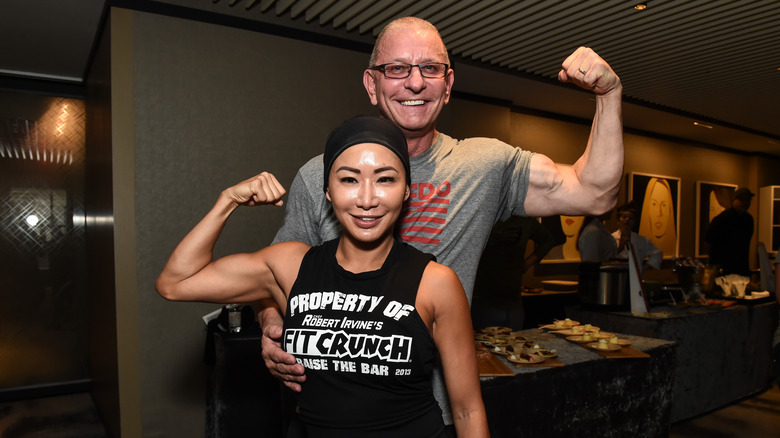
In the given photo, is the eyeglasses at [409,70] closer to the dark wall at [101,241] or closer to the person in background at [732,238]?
the dark wall at [101,241]

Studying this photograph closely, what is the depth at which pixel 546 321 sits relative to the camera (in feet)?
19.5

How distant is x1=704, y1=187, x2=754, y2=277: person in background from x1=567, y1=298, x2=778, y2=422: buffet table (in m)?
1.63

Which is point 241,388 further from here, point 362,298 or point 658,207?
point 658,207

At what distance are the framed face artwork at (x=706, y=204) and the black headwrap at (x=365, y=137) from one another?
9.61 m

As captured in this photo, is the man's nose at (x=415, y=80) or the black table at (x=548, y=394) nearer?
the man's nose at (x=415, y=80)

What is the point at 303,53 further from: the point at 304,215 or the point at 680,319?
the point at 680,319

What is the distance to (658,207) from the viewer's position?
8.52 metres

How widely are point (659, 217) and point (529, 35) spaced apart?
545 centimetres

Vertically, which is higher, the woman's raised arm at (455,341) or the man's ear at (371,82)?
the man's ear at (371,82)

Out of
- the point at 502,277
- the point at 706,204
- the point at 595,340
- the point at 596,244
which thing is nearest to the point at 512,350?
the point at 595,340

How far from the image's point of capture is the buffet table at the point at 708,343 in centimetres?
416

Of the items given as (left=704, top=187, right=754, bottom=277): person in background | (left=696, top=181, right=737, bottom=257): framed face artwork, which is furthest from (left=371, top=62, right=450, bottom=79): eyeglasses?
(left=696, top=181, right=737, bottom=257): framed face artwork

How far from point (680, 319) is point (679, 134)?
5662mm

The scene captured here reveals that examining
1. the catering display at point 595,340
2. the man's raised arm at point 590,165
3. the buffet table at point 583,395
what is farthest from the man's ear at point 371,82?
the catering display at point 595,340
